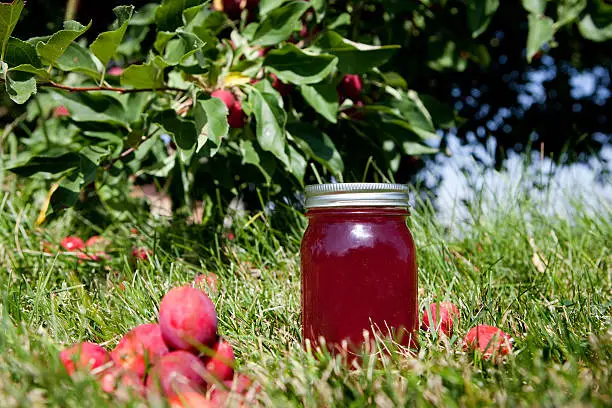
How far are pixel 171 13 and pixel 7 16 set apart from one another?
0.35 meters

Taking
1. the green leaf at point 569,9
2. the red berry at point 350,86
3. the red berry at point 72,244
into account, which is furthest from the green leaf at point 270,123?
the green leaf at point 569,9

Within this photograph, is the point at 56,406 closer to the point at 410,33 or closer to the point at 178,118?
the point at 178,118

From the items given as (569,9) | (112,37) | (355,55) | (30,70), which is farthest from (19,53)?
(569,9)

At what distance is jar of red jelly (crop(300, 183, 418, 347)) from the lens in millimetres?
957

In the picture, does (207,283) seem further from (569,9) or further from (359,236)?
(569,9)

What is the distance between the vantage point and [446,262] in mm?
1400

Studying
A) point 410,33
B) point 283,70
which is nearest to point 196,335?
point 283,70

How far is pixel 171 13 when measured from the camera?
4.29ft

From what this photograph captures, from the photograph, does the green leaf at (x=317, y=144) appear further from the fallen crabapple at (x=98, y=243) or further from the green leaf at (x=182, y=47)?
the fallen crabapple at (x=98, y=243)

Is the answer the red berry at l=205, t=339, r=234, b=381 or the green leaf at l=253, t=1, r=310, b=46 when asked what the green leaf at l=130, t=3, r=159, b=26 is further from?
the red berry at l=205, t=339, r=234, b=381

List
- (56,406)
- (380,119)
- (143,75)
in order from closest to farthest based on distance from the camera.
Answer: (56,406)
(143,75)
(380,119)

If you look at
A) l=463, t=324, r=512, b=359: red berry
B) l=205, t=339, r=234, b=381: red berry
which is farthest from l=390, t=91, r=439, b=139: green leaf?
l=205, t=339, r=234, b=381: red berry

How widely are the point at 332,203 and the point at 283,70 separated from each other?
1.88 feet

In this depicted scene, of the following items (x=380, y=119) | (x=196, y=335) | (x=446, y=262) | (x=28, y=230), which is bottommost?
(x=28, y=230)
